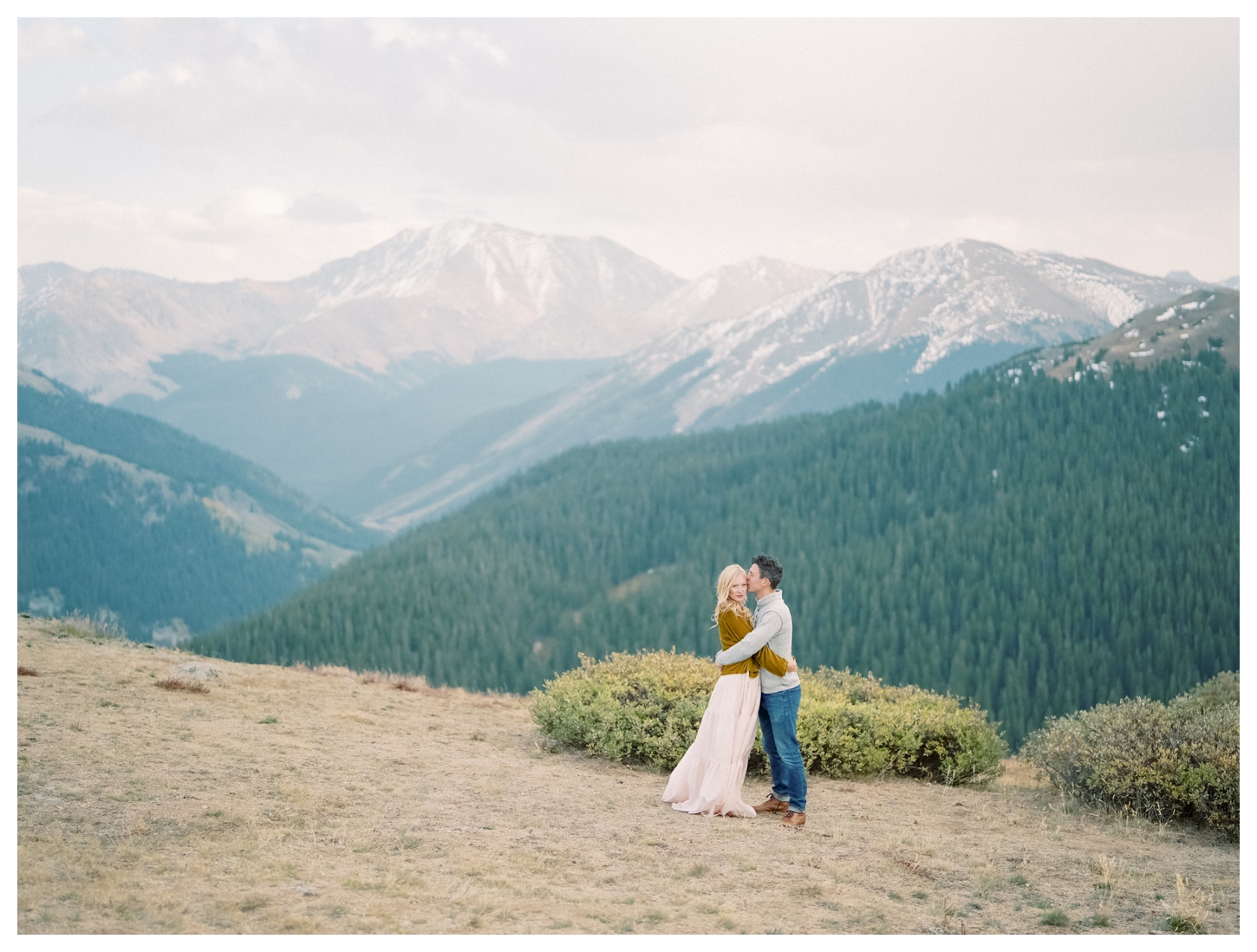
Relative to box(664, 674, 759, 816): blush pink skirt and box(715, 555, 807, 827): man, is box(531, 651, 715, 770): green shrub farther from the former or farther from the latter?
box(715, 555, 807, 827): man

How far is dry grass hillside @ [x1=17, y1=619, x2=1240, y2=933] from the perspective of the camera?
352 inches

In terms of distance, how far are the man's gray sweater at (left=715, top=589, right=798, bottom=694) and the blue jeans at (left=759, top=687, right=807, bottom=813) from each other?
0.56ft

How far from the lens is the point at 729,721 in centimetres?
1237

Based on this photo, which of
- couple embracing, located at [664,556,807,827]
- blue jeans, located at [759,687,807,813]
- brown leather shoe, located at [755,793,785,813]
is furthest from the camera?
brown leather shoe, located at [755,793,785,813]

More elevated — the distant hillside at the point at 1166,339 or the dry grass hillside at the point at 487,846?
the distant hillside at the point at 1166,339

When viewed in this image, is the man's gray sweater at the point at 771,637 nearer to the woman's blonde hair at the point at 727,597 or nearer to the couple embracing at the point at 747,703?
the couple embracing at the point at 747,703

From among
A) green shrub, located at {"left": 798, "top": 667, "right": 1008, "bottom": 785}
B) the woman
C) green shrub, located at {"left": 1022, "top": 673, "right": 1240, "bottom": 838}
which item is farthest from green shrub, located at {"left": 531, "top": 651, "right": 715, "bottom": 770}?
green shrub, located at {"left": 1022, "top": 673, "right": 1240, "bottom": 838}

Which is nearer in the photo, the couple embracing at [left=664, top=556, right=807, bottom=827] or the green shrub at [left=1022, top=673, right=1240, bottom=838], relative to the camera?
the couple embracing at [left=664, top=556, right=807, bottom=827]

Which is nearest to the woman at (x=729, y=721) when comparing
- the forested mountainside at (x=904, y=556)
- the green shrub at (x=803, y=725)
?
the green shrub at (x=803, y=725)

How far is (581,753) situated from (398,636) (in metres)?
95.2

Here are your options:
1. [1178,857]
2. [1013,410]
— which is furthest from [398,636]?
[1178,857]

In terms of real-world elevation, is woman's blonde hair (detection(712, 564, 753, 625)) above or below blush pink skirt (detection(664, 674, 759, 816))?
above

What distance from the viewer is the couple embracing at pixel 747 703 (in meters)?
12.0
